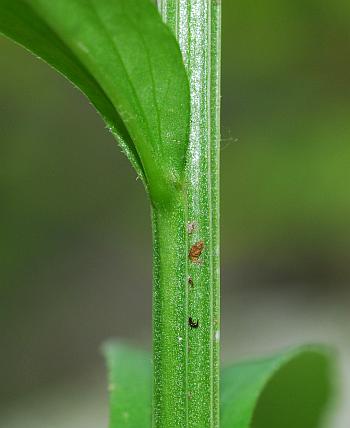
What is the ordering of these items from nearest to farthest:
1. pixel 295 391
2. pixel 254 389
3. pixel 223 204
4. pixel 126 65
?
pixel 126 65
pixel 254 389
pixel 295 391
pixel 223 204

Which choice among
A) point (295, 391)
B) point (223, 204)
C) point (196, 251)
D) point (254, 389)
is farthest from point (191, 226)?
point (223, 204)

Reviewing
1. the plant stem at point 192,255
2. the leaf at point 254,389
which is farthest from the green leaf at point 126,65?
the leaf at point 254,389

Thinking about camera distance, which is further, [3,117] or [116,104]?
[3,117]

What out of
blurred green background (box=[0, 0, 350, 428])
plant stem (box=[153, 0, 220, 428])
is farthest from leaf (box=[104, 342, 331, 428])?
blurred green background (box=[0, 0, 350, 428])

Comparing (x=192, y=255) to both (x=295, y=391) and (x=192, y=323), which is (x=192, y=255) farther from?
(x=295, y=391)

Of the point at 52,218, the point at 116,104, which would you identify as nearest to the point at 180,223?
the point at 116,104

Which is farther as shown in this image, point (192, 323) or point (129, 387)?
point (129, 387)

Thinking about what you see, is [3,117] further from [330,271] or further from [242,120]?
[330,271]

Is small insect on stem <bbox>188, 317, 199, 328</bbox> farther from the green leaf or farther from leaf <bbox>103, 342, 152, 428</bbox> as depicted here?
leaf <bbox>103, 342, 152, 428</bbox>

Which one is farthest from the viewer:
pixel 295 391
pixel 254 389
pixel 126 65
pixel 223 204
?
pixel 223 204
